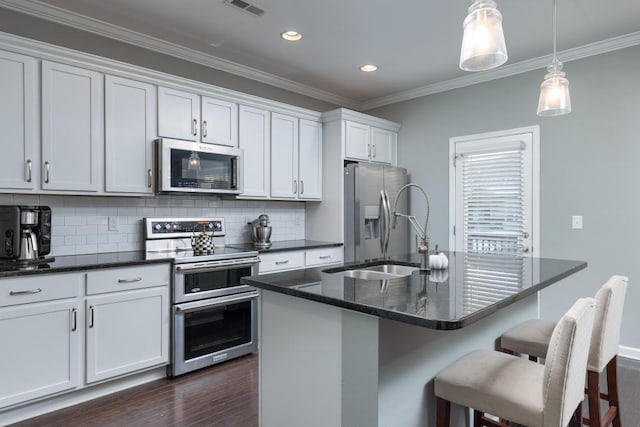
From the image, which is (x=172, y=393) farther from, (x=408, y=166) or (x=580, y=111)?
(x=580, y=111)

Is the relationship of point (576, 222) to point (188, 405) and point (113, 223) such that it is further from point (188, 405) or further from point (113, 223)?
point (113, 223)

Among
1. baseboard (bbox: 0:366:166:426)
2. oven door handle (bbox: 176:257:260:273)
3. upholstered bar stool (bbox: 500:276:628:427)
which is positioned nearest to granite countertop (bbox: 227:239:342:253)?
oven door handle (bbox: 176:257:260:273)

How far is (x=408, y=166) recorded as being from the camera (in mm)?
4902

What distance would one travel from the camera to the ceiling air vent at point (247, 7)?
110 inches

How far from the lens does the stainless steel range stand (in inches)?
114

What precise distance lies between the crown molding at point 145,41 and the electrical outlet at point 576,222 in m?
3.06

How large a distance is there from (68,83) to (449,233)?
3.85m

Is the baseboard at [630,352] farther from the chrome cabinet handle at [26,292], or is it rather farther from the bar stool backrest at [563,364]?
the chrome cabinet handle at [26,292]

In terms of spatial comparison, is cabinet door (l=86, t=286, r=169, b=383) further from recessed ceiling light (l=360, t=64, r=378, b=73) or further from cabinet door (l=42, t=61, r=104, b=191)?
recessed ceiling light (l=360, t=64, r=378, b=73)

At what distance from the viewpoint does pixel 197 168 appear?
132 inches

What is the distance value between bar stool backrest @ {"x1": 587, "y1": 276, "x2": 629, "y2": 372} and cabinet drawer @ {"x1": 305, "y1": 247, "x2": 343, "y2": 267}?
2.56 m

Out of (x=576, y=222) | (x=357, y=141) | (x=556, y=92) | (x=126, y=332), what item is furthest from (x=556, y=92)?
(x=126, y=332)

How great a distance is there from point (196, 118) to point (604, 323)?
3.15m

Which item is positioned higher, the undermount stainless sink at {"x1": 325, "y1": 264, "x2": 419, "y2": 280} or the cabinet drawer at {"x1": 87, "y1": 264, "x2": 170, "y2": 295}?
the undermount stainless sink at {"x1": 325, "y1": 264, "x2": 419, "y2": 280}
